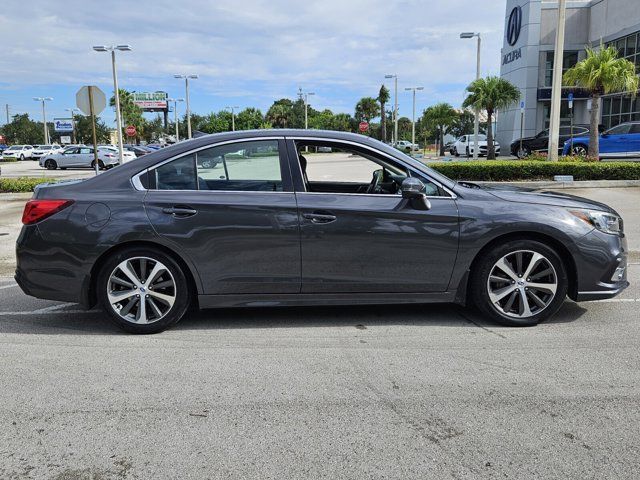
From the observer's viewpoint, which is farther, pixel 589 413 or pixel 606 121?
pixel 606 121

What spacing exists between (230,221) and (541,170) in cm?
1430

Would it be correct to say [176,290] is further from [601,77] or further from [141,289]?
[601,77]

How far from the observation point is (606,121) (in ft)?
108

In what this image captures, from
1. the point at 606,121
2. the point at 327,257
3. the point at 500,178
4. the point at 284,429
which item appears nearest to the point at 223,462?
the point at 284,429

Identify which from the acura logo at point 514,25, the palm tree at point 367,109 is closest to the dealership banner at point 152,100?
the palm tree at point 367,109

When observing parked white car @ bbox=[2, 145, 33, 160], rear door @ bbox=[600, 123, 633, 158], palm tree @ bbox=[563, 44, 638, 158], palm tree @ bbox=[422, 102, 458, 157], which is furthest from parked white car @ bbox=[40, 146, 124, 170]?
rear door @ bbox=[600, 123, 633, 158]

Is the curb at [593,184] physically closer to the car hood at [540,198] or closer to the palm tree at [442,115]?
the car hood at [540,198]

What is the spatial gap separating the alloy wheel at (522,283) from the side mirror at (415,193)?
784mm

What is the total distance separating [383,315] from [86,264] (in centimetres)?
258

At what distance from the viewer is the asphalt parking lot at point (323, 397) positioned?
2.77 metres

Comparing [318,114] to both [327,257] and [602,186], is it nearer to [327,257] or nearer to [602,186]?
[602,186]

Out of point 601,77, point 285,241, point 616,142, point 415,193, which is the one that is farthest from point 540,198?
point 616,142

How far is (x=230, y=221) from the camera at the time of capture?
4461 millimetres

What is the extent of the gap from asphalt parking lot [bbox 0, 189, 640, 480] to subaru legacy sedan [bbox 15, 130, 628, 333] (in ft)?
1.05
